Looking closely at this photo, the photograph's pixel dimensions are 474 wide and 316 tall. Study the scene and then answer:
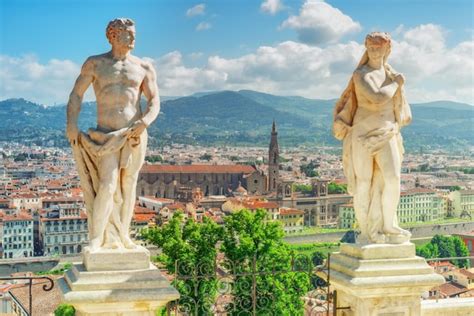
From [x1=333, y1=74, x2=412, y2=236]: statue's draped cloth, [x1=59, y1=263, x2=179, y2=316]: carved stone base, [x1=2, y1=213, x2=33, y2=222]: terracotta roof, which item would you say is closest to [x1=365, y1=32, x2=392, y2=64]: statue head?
[x1=333, y1=74, x2=412, y2=236]: statue's draped cloth

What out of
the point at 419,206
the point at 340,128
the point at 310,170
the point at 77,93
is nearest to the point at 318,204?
the point at 419,206

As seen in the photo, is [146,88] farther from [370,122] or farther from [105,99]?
[370,122]

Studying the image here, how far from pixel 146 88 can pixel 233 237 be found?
A: 561 inches

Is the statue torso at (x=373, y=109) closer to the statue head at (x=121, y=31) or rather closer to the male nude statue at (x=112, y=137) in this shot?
the male nude statue at (x=112, y=137)

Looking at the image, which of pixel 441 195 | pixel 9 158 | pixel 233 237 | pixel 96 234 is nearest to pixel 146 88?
pixel 96 234

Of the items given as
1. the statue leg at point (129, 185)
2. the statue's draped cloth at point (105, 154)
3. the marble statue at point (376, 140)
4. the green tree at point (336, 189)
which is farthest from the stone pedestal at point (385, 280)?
the green tree at point (336, 189)

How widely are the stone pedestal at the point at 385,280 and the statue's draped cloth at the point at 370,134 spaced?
21cm

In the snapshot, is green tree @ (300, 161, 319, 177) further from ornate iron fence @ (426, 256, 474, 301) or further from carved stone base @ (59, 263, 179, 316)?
carved stone base @ (59, 263, 179, 316)

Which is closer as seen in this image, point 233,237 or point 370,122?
point 370,122

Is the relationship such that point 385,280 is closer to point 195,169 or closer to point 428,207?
point 428,207

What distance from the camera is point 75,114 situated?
14.9 feet

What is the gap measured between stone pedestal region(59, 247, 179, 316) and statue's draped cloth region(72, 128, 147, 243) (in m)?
0.18

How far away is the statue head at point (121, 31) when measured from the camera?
14.8 ft

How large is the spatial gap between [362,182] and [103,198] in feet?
6.48
